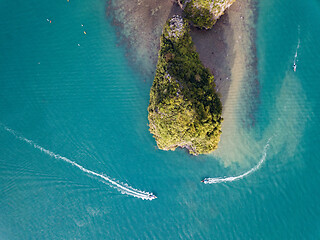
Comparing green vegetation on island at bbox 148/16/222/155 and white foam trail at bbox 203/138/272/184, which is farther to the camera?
white foam trail at bbox 203/138/272/184

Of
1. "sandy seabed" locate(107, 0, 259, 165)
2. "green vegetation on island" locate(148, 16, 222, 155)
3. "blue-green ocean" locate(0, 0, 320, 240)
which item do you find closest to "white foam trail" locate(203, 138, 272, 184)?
"blue-green ocean" locate(0, 0, 320, 240)

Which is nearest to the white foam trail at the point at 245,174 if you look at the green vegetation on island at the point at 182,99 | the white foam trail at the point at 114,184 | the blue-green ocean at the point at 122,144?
the blue-green ocean at the point at 122,144

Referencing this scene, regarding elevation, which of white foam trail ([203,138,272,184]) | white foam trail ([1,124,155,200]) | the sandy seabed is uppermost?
the sandy seabed

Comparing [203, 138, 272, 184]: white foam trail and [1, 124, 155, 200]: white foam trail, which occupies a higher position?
[203, 138, 272, 184]: white foam trail

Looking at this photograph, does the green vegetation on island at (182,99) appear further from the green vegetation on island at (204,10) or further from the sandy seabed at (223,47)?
the sandy seabed at (223,47)

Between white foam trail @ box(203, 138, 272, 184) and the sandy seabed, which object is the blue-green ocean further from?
the sandy seabed

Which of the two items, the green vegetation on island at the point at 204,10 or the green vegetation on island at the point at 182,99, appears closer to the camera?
the green vegetation on island at the point at 182,99

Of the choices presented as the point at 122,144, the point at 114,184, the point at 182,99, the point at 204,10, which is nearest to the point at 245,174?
the point at 182,99
